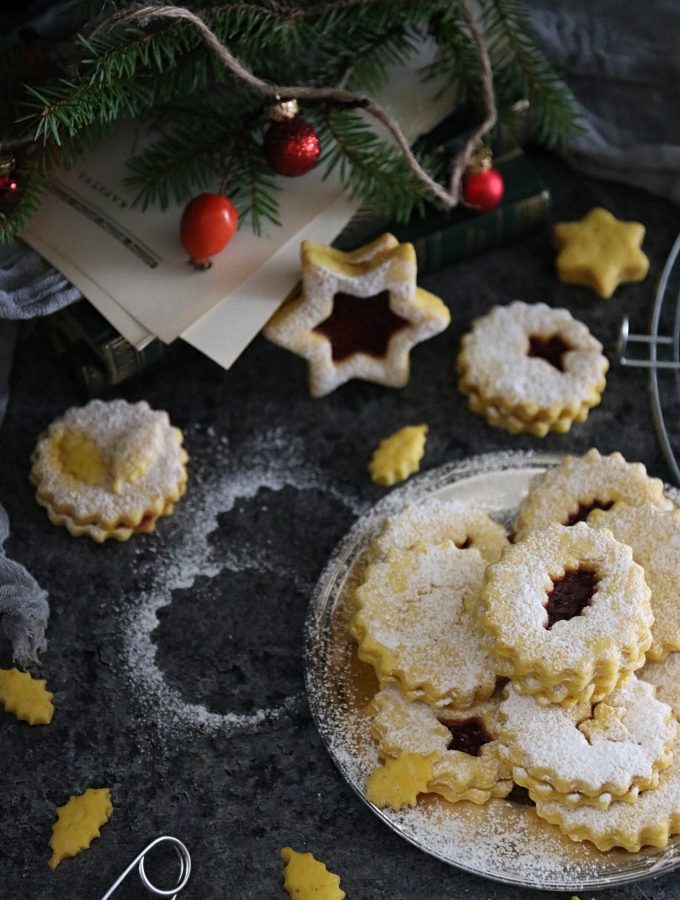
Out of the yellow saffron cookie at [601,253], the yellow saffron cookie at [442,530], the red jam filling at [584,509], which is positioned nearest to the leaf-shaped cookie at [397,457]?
the yellow saffron cookie at [442,530]

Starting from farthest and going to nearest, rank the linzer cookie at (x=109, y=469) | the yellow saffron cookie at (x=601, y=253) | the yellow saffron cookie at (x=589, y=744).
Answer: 1. the yellow saffron cookie at (x=601, y=253)
2. the linzer cookie at (x=109, y=469)
3. the yellow saffron cookie at (x=589, y=744)

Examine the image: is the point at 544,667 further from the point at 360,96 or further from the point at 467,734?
the point at 360,96

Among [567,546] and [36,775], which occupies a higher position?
[567,546]

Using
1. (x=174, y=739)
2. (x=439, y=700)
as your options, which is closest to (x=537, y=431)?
(x=439, y=700)

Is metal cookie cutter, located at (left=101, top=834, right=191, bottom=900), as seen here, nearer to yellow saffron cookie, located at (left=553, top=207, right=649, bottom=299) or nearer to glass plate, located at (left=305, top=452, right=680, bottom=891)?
glass plate, located at (left=305, top=452, right=680, bottom=891)

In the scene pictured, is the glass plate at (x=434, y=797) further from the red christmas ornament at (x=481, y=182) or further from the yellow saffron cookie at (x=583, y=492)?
the red christmas ornament at (x=481, y=182)

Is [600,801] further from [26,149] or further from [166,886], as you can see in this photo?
[26,149]
